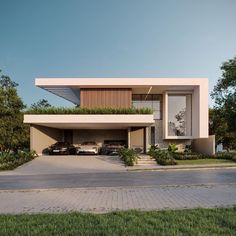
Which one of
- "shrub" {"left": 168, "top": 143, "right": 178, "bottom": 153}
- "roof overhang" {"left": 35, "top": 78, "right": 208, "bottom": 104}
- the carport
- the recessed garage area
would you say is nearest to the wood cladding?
"roof overhang" {"left": 35, "top": 78, "right": 208, "bottom": 104}

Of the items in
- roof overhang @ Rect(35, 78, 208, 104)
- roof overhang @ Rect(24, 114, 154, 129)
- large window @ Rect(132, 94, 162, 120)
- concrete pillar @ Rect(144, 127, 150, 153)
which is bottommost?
concrete pillar @ Rect(144, 127, 150, 153)

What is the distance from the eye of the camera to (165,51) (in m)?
22.5

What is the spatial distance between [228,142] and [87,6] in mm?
38336

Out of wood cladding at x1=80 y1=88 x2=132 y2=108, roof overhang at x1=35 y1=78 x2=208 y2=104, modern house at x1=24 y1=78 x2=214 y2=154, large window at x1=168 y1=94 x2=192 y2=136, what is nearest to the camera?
modern house at x1=24 y1=78 x2=214 y2=154

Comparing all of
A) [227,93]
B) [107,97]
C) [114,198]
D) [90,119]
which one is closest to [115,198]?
[114,198]

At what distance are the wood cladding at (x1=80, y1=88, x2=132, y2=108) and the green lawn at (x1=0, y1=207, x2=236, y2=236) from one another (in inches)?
1002

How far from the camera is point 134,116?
92.0 feet

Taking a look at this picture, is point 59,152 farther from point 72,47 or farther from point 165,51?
point 165,51

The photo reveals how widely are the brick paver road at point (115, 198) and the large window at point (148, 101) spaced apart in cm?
2411

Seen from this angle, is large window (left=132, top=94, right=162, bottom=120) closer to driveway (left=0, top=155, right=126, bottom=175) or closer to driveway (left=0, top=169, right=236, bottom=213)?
driveway (left=0, top=155, right=126, bottom=175)

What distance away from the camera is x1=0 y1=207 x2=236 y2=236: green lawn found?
5.84 metres

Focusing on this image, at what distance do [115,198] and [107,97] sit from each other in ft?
76.0

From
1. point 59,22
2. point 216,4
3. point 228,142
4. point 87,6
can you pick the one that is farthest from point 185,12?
point 228,142

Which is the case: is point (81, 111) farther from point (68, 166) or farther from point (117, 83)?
point (68, 166)
